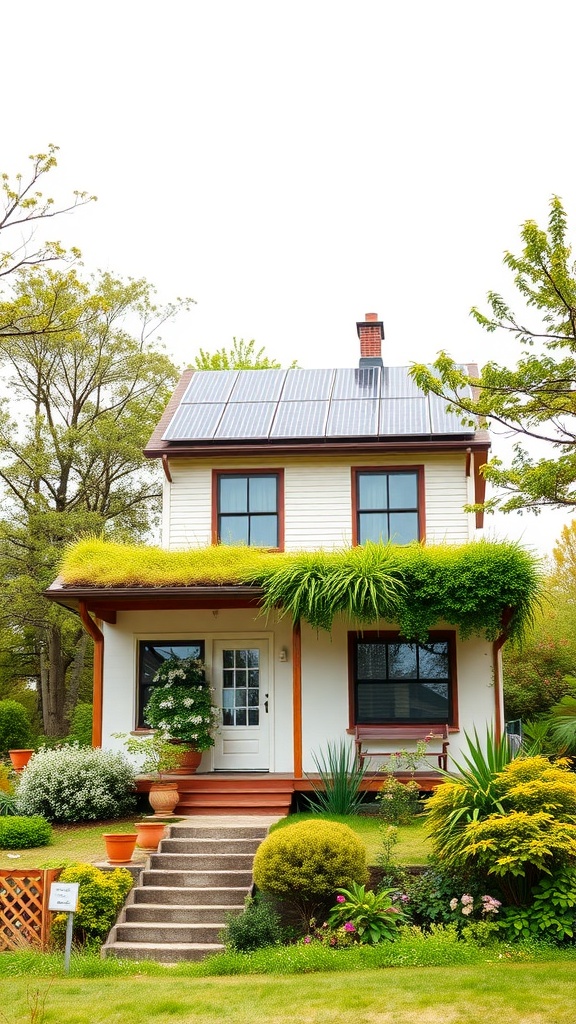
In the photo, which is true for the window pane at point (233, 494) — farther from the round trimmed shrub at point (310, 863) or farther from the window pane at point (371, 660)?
the round trimmed shrub at point (310, 863)

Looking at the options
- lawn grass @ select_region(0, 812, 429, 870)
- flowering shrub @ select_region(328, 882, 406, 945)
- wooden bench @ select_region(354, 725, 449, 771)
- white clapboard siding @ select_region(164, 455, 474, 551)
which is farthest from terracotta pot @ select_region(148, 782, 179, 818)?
white clapboard siding @ select_region(164, 455, 474, 551)

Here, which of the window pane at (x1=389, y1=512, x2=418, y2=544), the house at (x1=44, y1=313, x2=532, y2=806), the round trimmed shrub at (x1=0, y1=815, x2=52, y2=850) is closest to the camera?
the round trimmed shrub at (x1=0, y1=815, x2=52, y2=850)

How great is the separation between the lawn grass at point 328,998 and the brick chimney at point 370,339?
15292mm

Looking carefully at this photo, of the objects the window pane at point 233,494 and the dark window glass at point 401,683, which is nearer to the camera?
the dark window glass at point 401,683

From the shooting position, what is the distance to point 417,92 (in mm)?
11828

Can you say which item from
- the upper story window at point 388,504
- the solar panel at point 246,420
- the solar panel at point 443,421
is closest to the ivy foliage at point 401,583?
the upper story window at point 388,504

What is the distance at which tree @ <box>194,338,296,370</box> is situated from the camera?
36625 mm

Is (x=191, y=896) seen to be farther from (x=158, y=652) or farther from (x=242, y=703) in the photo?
(x=158, y=652)

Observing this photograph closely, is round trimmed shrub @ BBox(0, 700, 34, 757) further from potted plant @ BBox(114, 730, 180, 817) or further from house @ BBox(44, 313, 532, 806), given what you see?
potted plant @ BBox(114, 730, 180, 817)

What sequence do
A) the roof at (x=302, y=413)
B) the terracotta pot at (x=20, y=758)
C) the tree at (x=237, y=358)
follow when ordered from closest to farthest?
the roof at (x=302, y=413) → the terracotta pot at (x=20, y=758) → the tree at (x=237, y=358)

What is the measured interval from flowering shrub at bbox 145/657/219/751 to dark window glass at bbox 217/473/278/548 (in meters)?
2.65

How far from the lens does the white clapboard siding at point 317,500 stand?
18047mm

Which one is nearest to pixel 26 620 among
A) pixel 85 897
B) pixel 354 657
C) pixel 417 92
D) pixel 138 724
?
pixel 138 724

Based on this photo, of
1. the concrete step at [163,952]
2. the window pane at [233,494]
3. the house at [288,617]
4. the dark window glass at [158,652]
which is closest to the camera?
the concrete step at [163,952]
